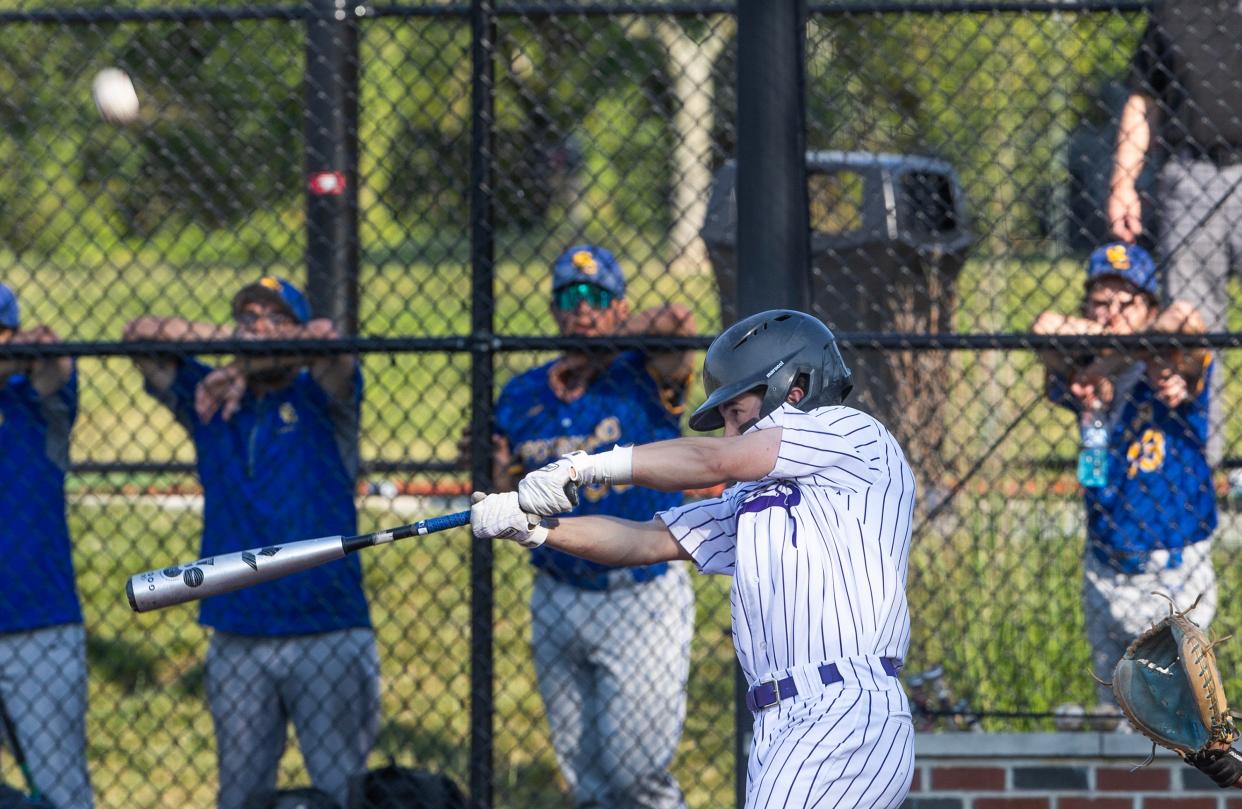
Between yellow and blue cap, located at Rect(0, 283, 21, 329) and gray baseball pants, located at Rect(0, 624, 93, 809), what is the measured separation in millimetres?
990

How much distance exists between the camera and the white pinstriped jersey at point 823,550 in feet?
10.6

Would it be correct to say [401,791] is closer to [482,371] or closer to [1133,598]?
[482,371]

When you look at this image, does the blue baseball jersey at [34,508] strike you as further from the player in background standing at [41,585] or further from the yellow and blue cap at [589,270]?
the yellow and blue cap at [589,270]

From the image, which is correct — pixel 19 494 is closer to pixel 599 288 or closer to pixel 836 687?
pixel 599 288

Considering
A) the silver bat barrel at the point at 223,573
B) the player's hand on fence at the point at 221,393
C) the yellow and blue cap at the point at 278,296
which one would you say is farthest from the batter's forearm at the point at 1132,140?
the player's hand on fence at the point at 221,393

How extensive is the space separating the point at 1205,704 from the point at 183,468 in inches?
133

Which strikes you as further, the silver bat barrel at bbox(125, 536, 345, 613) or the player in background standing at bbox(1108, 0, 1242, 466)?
the player in background standing at bbox(1108, 0, 1242, 466)

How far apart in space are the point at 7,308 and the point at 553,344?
1.93 m

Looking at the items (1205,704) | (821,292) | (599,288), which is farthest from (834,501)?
(821,292)

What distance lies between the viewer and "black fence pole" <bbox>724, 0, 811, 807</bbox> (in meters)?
4.11

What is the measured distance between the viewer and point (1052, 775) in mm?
4387

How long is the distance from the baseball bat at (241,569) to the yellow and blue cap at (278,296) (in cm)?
138

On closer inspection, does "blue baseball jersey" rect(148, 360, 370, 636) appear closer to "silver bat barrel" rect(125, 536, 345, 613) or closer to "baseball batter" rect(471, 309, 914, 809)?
"silver bat barrel" rect(125, 536, 345, 613)

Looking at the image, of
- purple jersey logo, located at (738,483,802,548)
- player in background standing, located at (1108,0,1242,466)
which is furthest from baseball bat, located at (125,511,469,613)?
player in background standing, located at (1108,0,1242,466)
